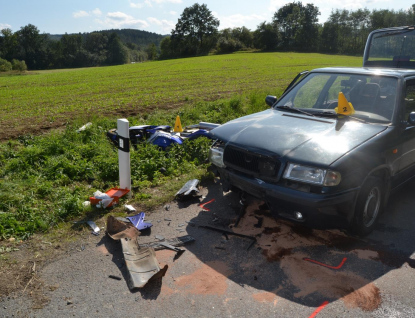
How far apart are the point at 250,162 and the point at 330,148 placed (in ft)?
2.97

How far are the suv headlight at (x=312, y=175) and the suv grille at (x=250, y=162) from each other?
16 cm

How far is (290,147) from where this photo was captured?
13.3 ft

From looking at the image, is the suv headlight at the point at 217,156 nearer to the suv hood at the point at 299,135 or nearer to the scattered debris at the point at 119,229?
the suv hood at the point at 299,135

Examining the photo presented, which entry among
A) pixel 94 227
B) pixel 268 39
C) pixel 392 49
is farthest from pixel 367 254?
pixel 268 39

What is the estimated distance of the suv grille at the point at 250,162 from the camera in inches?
159

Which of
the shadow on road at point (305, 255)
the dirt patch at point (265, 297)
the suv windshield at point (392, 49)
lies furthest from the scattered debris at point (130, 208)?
Result: the suv windshield at point (392, 49)

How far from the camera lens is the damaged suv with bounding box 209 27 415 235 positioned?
3816 millimetres

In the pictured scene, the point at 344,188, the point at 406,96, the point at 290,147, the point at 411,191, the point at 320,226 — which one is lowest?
the point at 411,191

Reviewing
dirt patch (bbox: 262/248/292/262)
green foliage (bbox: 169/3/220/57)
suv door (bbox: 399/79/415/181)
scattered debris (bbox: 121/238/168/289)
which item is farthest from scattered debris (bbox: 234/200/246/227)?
green foliage (bbox: 169/3/220/57)

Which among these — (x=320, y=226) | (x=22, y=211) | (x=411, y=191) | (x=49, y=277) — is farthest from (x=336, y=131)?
(x=22, y=211)

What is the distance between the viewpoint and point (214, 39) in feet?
311

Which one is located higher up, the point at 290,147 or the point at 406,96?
the point at 406,96

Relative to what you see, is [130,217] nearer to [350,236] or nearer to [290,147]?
[290,147]

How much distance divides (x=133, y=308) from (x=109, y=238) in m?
1.34
